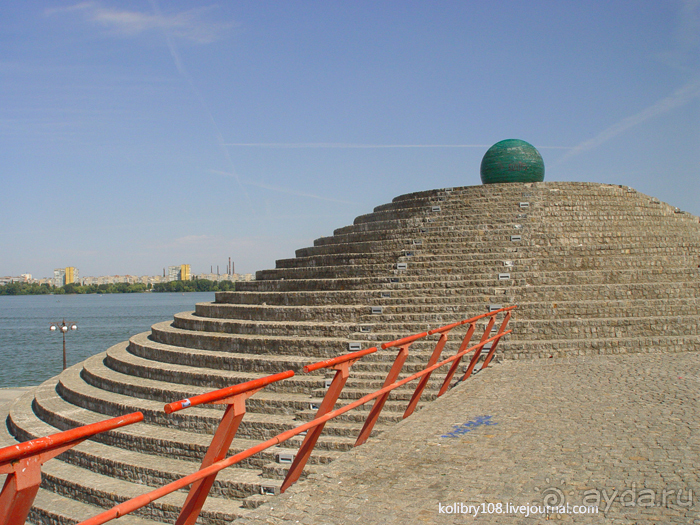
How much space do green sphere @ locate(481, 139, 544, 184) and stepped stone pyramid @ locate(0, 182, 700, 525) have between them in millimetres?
1173

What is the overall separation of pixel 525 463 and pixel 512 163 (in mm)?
12071

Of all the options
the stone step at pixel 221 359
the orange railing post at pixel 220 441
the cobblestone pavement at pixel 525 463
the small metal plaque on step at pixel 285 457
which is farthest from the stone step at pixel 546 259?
the orange railing post at pixel 220 441

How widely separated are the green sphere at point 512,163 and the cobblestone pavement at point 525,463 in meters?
9.31

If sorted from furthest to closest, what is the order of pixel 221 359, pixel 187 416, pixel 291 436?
pixel 221 359, pixel 187 416, pixel 291 436

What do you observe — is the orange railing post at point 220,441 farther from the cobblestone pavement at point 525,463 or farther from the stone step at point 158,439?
the stone step at point 158,439

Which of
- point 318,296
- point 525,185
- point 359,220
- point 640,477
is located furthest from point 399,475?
point 359,220

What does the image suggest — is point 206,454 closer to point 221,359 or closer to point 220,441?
point 220,441

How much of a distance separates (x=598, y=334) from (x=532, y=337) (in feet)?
3.78

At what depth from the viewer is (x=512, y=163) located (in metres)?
15.0

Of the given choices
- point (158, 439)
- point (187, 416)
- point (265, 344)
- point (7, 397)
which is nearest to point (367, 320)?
point (265, 344)

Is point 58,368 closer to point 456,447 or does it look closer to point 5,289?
point 456,447

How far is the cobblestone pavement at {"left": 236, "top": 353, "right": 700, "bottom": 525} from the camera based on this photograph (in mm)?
3434

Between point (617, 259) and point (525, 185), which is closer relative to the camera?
point (617, 259)

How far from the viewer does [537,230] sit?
40.7 ft
